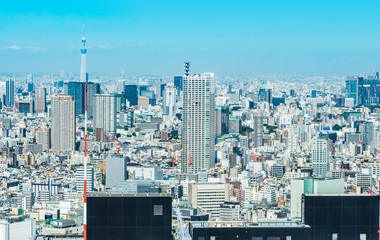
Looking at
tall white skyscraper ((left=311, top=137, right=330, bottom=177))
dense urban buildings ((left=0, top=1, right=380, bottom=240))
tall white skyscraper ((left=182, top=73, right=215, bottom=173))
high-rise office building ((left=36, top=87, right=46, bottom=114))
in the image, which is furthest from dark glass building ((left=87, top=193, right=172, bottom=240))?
high-rise office building ((left=36, top=87, right=46, bottom=114))

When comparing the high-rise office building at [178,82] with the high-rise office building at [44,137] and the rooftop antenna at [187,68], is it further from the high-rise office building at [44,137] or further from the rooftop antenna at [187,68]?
the high-rise office building at [44,137]

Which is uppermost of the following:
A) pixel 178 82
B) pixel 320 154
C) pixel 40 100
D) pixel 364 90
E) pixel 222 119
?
pixel 178 82

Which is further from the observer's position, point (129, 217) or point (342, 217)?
point (342, 217)

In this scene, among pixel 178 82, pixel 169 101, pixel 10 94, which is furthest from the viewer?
pixel 169 101

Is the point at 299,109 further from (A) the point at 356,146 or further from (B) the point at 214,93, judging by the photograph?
(A) the point at 356,146

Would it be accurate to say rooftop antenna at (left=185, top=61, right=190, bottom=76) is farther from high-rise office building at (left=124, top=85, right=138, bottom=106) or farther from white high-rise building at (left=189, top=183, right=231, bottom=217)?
white high-rise building at (left=189, top=183, right=231, bottom=217)

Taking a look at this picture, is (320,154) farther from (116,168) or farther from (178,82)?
(178,82)

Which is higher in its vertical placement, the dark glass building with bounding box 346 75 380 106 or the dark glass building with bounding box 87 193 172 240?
the dark glass building with bounding box 346 75 380 106

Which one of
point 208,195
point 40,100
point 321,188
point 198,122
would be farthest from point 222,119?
point 321,188
